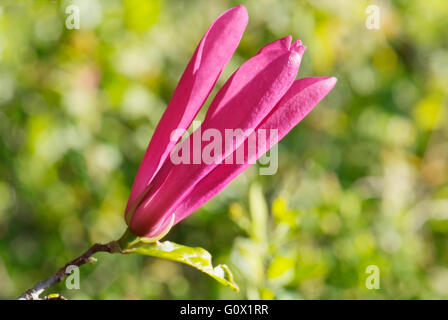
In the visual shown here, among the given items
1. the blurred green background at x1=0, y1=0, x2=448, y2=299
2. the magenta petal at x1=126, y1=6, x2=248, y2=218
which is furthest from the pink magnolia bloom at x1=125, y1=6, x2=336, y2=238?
the blurred green background at x1=0, y1=0, x2=448, y2=299

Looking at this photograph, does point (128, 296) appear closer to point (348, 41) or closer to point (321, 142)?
point (321, 142)

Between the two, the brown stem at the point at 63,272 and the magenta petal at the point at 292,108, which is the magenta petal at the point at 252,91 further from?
the brown stem at the point at 63,272

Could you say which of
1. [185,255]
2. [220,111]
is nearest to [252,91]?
[220,111]

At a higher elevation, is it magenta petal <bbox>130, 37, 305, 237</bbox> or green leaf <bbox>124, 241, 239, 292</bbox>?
magenta petal <bbox>130, 37, 305, 237</bbox>

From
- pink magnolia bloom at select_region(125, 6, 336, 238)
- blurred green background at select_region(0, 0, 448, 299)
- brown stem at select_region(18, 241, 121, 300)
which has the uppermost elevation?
blurred green background at select_region(0, 0, 448, 299)

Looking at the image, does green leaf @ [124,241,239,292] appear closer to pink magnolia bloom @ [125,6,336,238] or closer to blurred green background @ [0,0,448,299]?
pink magnolia bloom @ [125,6,336,238]

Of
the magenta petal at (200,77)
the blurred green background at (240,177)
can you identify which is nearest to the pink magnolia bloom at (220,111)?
the magenta petal at (200,77)

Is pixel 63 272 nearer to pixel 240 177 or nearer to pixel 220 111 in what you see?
pixel 220 111
